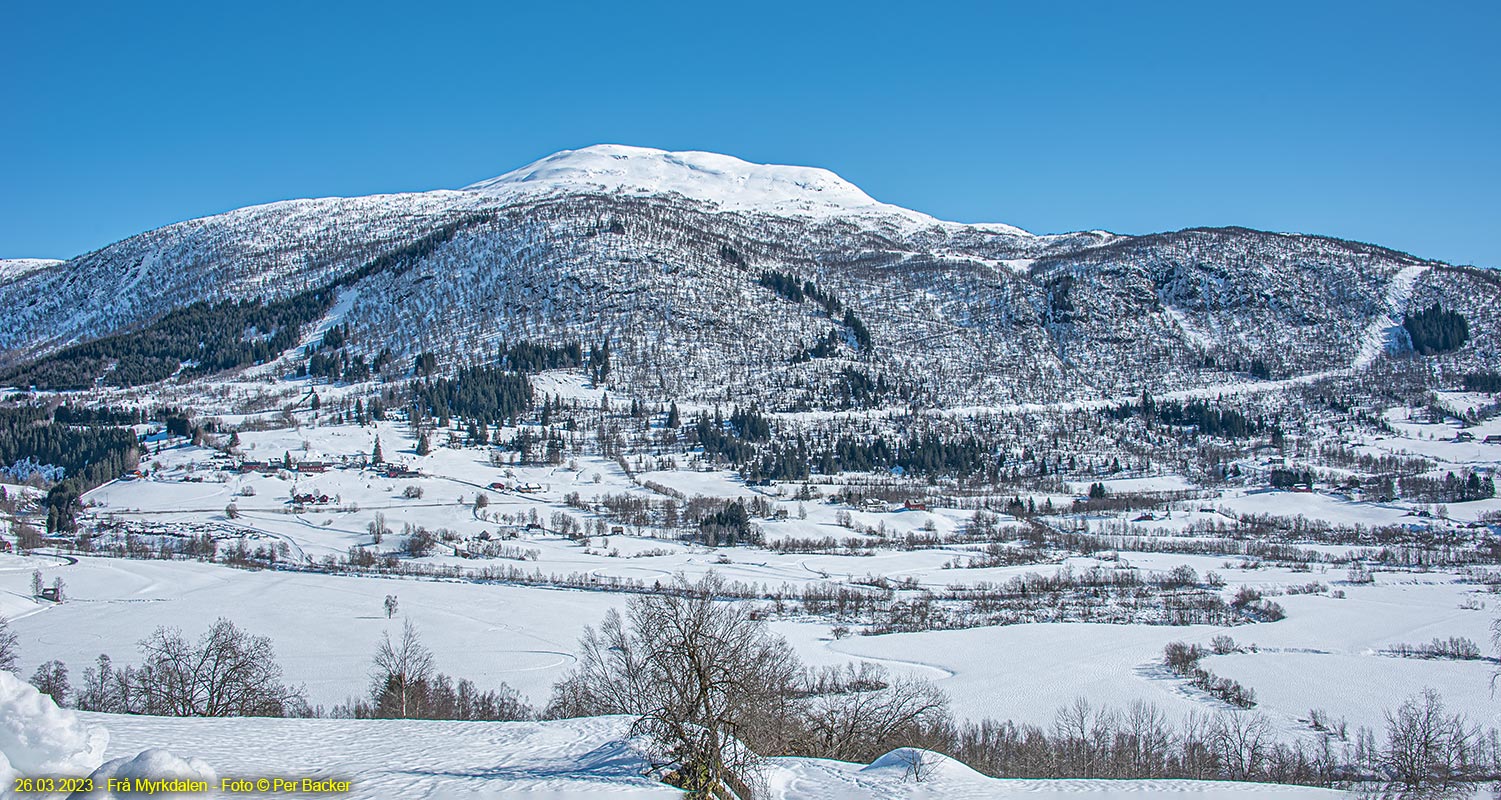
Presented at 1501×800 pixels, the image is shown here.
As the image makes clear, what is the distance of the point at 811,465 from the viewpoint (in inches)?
6978

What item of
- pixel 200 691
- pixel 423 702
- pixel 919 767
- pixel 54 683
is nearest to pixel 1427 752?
pixel 919 767

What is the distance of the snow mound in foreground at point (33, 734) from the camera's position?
959 cm

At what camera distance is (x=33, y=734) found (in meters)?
9.69

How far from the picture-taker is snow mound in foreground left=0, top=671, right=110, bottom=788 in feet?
31.5

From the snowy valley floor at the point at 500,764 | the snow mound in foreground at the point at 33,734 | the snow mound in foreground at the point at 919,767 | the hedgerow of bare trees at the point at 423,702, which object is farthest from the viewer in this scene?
the hedgerow of bare trees at the point at 423,702

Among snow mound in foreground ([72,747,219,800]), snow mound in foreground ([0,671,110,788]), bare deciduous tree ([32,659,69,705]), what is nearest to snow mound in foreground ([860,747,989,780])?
snow mound in foreground ([72,747,219,800])

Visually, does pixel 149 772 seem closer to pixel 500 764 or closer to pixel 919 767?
pixel 500 764

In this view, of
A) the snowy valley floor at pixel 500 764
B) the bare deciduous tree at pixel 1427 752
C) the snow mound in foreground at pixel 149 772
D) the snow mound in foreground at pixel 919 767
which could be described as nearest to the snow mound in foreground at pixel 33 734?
the snow mound in foreground at pixel 149 772

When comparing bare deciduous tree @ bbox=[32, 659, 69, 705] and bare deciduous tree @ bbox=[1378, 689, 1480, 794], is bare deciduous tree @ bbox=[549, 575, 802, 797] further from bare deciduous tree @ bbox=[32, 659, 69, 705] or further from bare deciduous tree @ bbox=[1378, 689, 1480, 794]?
bare deciduous tree @ bbox=[32, 659, 69, 705]

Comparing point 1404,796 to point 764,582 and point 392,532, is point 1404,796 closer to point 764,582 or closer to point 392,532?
point 764,582

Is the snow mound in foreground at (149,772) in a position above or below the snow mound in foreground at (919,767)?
above

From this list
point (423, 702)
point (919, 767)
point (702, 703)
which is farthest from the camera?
point (423, 702)

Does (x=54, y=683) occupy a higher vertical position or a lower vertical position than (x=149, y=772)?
lower

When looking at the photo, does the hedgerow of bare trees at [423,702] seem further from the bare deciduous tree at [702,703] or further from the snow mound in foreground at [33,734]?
the snow mound in foreground at [33,734]
